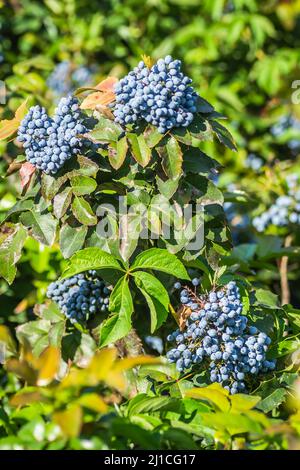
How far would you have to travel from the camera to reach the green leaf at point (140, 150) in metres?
1.43

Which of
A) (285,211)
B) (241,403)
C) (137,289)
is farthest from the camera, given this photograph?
(285,211)

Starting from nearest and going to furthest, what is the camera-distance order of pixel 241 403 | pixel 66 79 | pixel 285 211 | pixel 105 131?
pixel 241 403 < pixel 105 131 < pixel 285 211 < pixel 66 79

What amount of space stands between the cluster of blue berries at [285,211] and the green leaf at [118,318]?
1.13 m

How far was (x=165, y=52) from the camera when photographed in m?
3.41

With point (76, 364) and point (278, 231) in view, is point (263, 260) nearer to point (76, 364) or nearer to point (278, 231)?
point (278, 231)

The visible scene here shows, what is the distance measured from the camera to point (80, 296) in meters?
1.64

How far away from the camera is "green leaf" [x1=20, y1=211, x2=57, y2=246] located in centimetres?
151

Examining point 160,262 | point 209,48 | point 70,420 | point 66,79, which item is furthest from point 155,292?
point 209,48

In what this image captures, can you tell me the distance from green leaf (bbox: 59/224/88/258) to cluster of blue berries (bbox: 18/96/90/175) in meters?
0.13

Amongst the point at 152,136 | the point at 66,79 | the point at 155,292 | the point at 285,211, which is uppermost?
the point at 152,136

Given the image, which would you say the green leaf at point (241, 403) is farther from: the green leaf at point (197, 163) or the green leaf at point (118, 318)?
the green leaf at point (197, 163)

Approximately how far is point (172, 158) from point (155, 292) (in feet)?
0.84

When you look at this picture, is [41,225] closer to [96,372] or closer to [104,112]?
[104,112]
